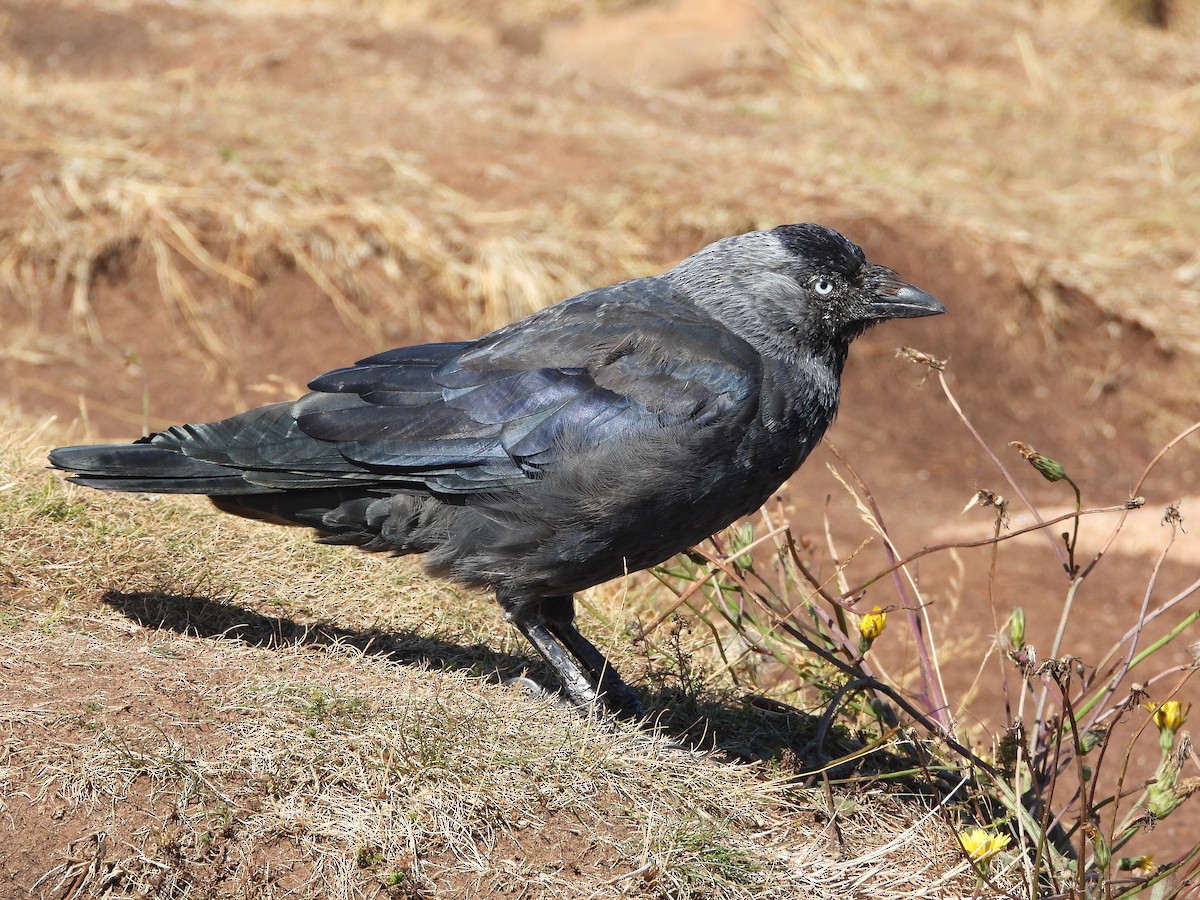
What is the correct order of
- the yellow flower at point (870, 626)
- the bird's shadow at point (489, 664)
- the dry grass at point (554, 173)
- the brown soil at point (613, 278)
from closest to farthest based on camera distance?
1. the yellow flower at point (870, 626)
2. the bird's shadow at point (489, 664)
3. the brown soil at point (613, 278)
4. the dry grass at point (554, 173)

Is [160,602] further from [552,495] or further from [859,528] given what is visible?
[859,528]

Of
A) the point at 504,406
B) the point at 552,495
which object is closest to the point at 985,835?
the point at 552,495

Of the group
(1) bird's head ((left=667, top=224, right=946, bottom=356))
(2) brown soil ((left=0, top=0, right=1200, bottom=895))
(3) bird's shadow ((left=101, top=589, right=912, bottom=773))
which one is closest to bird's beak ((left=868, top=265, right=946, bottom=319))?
(1) bird's head ((left=667, top=224, right=946, bottom=356))

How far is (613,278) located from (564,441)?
465 cm

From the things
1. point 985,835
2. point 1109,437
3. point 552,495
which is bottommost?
point 1109,437

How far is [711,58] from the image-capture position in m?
14.3

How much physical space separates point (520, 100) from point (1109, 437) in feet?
18.1

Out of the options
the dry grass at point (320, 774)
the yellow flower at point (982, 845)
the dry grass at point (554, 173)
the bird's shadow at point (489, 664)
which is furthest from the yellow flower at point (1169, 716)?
the dry grass at point (554, 173)

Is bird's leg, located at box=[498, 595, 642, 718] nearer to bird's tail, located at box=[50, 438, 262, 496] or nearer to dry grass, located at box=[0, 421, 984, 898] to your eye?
dry grass, located at box=[0, 421, 984, 898]

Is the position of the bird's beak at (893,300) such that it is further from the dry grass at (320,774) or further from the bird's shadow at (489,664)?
the dry grass at (320,774)

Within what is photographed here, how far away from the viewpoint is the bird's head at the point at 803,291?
3.81 metres

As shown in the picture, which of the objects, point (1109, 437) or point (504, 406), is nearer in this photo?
point (504, 406)

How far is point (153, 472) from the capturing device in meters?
3.71

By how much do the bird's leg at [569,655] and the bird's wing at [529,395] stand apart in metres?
0.44
